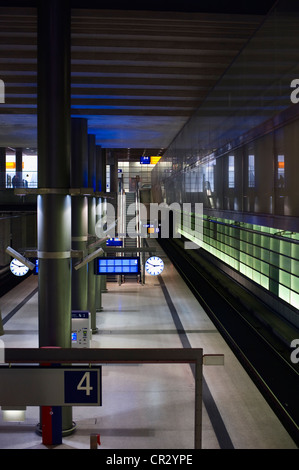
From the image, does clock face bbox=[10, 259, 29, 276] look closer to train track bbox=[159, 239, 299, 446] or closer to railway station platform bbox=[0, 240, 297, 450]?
railway station platform bbox=[0, 240, 297, 450]

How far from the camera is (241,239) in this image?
21422mm

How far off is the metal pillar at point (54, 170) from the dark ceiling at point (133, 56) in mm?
671

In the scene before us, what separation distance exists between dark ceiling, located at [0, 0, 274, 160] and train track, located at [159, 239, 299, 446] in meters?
6.20

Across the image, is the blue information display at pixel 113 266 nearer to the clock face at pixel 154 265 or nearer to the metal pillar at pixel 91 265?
the metal pillar at pixel 91 265

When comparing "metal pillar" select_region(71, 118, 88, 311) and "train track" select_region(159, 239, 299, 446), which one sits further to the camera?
"metal pillar" select_region(71, 118, 88, 311)

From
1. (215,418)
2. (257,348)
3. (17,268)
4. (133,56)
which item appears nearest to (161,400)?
(215,418)

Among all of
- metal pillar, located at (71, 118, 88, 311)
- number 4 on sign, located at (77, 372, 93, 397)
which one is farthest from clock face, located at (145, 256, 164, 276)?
number 4 on sign, located at (77, 372, 93, 397)

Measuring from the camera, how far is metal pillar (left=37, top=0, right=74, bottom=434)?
776cm

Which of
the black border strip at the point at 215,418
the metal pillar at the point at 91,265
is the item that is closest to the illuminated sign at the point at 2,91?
the metal pillar at the point at 91,265

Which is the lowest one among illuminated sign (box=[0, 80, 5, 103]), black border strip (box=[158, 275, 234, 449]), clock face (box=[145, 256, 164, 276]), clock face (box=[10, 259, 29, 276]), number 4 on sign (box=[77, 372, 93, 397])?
black border strip (box=[158, 275, 234, 449])

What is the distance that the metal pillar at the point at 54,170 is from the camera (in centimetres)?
776

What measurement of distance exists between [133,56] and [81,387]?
277 inches

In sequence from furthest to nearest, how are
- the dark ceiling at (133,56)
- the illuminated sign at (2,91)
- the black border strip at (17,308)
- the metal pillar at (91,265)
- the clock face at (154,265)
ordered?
the clock face at (154,265)
the black border strip at (17,308)
the metal pillar at (91,265)
the illuminated sign at (2,91)
the dark ceiling at (133,56)

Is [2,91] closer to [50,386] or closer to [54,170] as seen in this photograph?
[54,170]
